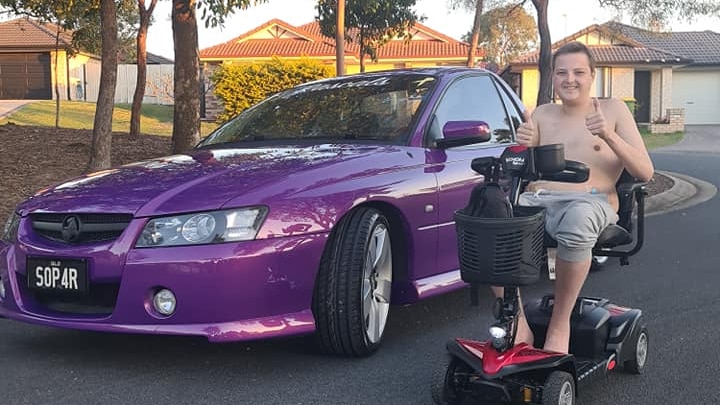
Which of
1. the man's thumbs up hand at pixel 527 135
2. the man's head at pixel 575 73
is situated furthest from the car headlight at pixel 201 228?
the man's head at pixel 575 73

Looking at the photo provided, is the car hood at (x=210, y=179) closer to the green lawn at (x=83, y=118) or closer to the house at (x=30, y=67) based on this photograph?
the green lawn at (x=83, y=118)

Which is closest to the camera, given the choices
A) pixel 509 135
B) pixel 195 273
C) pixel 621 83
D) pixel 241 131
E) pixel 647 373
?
pixel 195 273

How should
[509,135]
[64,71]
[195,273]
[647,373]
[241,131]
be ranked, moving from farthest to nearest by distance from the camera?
1. [64,71]
2. [509,135]
3. [241,131]
4. [647,373]
5. [195,273]

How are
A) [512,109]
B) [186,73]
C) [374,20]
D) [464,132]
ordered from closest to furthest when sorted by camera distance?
[464,132] → [512,109] → [186,73] → [374,20]

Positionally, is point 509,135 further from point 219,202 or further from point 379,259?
point 219,202

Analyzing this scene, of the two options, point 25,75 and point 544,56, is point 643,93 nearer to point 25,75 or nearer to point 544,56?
point 544,56

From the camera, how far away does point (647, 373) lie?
382 cm

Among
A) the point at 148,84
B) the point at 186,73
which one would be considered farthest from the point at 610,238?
the point at 148,84

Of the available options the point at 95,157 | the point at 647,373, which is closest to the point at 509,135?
the point at 647,373

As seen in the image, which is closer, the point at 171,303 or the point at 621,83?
the point at 171,303

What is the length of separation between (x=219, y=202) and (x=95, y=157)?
6039 mm

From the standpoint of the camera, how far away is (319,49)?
33656mm

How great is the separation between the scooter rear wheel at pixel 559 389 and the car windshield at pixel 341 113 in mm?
1900

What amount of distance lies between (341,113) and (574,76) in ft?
5.56
